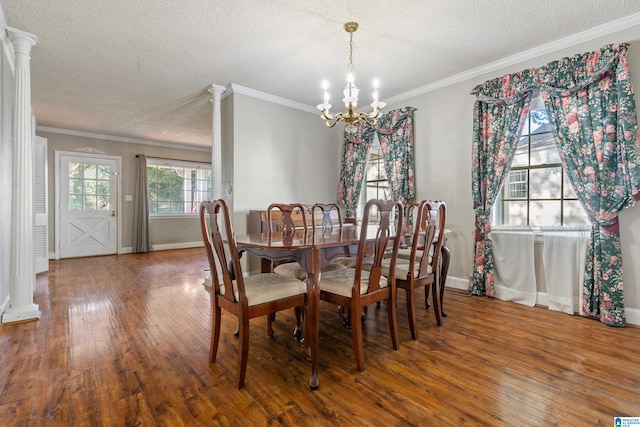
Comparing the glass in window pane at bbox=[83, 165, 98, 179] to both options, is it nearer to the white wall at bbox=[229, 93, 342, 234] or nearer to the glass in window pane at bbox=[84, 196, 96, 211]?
the glass in window pane at bbox=[84, 196, 96, 211]

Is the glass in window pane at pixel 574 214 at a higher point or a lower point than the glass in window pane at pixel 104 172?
lower

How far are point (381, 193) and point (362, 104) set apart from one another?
1.41m

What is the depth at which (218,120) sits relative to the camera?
12.9 ft

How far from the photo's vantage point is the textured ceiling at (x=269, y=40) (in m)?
2.39

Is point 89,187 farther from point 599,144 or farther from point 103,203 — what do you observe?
point 599,144

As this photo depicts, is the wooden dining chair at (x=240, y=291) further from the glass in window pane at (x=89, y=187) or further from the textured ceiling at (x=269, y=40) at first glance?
the glass in window pane at (x=89, y=187)

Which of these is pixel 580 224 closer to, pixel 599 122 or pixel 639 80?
pixel 599 122

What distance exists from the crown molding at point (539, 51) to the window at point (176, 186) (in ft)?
18.4

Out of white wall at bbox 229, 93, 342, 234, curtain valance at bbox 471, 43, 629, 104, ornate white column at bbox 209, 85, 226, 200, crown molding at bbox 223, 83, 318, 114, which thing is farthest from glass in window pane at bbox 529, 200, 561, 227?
ornate white column at bbox 209, 85, 226, 200

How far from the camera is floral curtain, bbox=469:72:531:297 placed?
3.14 meters

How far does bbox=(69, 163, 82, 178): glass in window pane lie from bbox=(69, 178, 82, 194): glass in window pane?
3.3 inches

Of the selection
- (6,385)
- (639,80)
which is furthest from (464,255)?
(6,385)

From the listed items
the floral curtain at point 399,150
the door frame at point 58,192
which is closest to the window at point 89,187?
the door frame at point 58,192

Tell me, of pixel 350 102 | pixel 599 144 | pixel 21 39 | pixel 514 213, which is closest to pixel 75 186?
pixel 21 39
